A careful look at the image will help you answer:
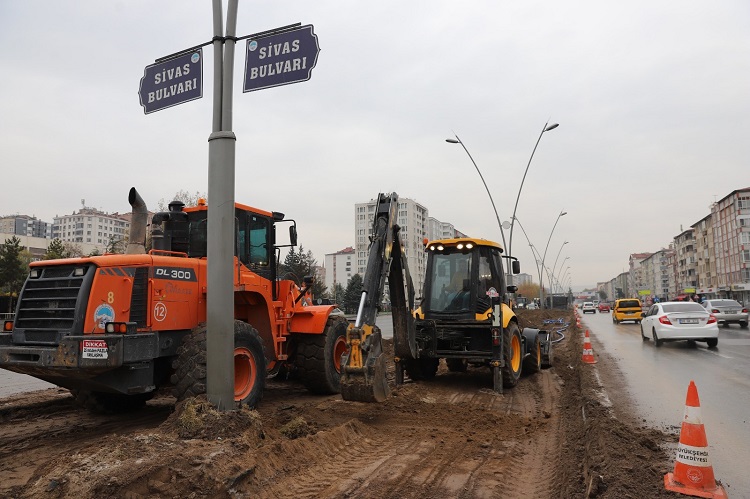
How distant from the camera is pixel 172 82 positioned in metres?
6.11

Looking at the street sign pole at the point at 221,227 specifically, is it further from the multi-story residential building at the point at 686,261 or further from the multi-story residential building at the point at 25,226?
the multi-story residential building at the point at 25,226

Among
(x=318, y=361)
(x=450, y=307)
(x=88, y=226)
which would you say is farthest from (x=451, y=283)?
(x=88, y=226)

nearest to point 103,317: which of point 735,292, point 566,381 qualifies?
point 566,381

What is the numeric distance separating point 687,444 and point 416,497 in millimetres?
2186

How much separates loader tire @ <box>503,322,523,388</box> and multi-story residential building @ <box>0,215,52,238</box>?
129m

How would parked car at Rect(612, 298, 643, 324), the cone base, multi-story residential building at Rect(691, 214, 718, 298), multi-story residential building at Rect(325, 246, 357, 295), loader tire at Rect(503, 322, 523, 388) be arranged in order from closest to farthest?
the cone base, loader tire at Rect(503, 322, 523, 388), parked car at Rect(612, 298, 643, 324), multi-story residential building at Rect(691, 214, 718, 298), multi-story residential building at Rect(325, 246, 357, 295)

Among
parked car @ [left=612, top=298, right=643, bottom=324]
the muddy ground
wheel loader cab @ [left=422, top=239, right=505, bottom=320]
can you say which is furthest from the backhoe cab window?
parked car @ [left=612, top=298, right=643, bottom=324]

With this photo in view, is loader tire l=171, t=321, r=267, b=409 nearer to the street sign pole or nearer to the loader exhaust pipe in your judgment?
the street sign pole

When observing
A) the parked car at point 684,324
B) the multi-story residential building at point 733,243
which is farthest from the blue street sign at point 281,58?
the multi-story residential building at point 733,243

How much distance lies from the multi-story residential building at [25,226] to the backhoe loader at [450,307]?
128 metres

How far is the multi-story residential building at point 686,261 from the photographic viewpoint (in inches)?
4379

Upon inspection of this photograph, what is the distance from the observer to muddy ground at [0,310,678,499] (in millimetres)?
4211

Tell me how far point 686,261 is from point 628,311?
317 ft

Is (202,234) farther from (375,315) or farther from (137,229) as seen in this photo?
(375,315)
